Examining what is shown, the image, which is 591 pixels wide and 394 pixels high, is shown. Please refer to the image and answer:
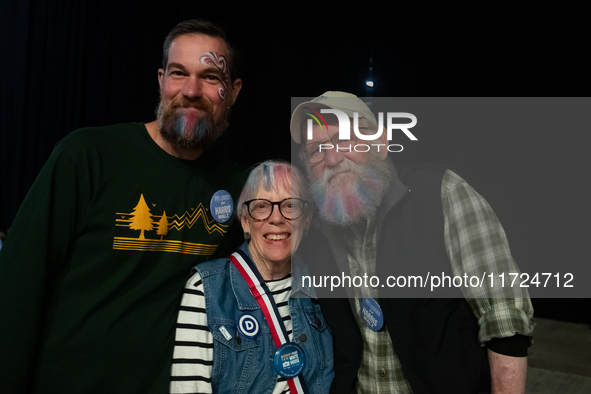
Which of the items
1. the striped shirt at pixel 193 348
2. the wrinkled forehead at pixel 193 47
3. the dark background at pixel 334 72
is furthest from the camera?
the dark background at pixel 334 72

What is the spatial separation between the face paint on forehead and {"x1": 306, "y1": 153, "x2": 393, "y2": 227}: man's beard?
0.54 metres

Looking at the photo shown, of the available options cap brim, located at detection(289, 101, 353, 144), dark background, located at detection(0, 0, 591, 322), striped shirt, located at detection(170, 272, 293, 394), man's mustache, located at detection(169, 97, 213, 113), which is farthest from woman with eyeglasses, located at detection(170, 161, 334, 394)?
dark background, located at detection(0, 0, 591, 322)

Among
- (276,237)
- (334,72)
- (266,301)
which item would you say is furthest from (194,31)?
(334,72)

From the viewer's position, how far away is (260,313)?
1.60m

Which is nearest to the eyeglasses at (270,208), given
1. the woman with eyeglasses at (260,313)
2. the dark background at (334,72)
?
the woman with eyeglasses at (260,313)

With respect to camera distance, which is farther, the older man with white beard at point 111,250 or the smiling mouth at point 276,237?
the smiling mouth at point 276,237

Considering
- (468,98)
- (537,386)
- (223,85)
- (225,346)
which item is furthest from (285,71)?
(537,386)

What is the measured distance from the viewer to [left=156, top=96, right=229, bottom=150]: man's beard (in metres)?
1.62

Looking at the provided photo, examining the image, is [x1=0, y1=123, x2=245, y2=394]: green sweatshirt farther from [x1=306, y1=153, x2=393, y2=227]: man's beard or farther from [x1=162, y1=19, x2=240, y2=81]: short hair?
[x1=306, y1=153, x2=393, y2=227]: man's beard

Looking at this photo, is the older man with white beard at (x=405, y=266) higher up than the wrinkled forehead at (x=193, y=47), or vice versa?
the wrinkled forehead at (x=193, y=47)

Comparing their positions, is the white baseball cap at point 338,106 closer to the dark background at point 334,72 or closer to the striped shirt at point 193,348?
the striped shirt at point 193,348

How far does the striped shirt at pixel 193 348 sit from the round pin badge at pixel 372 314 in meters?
0.29

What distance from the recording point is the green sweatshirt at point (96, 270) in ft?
4.52

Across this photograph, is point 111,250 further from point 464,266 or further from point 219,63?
point 464,266
